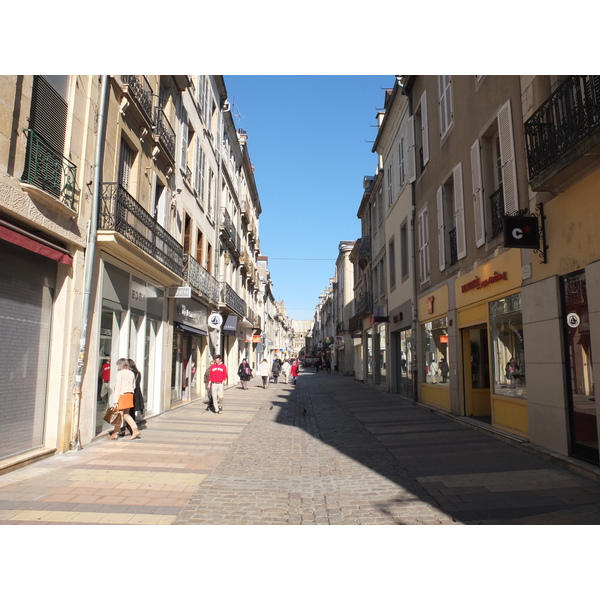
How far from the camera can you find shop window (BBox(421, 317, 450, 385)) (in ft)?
45.4

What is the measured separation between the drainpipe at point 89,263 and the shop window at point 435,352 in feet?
29.8

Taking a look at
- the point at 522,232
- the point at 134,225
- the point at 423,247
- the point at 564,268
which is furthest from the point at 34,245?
the point at 423,247

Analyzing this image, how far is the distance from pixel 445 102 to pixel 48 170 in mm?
10250

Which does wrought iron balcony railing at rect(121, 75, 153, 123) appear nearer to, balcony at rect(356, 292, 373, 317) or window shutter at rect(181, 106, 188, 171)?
window shutter at rect(181, 106, 188, 171)

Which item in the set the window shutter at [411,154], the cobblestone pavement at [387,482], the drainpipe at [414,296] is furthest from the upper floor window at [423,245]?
the cobblestone pavement at [387,482]

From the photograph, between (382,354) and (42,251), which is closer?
(42,251)

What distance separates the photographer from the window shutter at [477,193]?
10.7 meters

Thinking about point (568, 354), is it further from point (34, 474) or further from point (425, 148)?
point (425, 148)

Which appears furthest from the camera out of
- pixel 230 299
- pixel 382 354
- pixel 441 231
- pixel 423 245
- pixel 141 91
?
pixel 230 299

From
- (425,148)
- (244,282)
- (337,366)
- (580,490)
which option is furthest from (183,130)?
(337,366)

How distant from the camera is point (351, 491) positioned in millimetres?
6105

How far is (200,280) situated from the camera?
18703 millimetres

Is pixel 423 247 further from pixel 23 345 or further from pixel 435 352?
pixel 23 345

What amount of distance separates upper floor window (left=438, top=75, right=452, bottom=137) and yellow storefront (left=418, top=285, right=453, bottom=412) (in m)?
4.35
